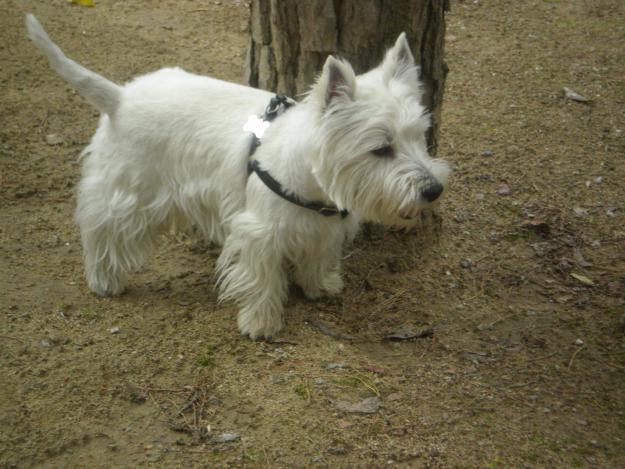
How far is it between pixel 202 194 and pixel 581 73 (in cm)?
424

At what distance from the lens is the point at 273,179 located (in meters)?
3.25

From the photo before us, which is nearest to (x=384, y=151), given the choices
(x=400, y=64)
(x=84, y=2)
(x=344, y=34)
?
(x=400, y=64)

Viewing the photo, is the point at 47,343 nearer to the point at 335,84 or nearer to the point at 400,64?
the point at 335,84

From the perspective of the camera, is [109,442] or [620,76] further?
[620,76]

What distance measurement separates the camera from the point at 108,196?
3.64 meters

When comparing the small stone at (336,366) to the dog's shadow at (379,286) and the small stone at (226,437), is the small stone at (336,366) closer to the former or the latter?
the dog's shadow at (379,286)

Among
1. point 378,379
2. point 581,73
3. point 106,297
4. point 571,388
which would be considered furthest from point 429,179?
point 581,73

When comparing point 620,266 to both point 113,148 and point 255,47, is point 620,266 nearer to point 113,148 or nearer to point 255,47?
point 255,47

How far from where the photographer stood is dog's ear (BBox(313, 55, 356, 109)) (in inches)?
113

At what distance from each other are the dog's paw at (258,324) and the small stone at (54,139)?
8.26 feet

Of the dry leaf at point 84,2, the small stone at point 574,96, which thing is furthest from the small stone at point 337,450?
the dry leaf at point 84,2

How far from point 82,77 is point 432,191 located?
196 cm

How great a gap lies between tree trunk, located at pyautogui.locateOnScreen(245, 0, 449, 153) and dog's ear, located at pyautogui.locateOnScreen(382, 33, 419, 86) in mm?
504

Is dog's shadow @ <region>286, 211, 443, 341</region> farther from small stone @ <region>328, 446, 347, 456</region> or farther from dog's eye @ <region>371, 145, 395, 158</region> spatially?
dog's eye @ <region>371, 145, 395, 158</region>
